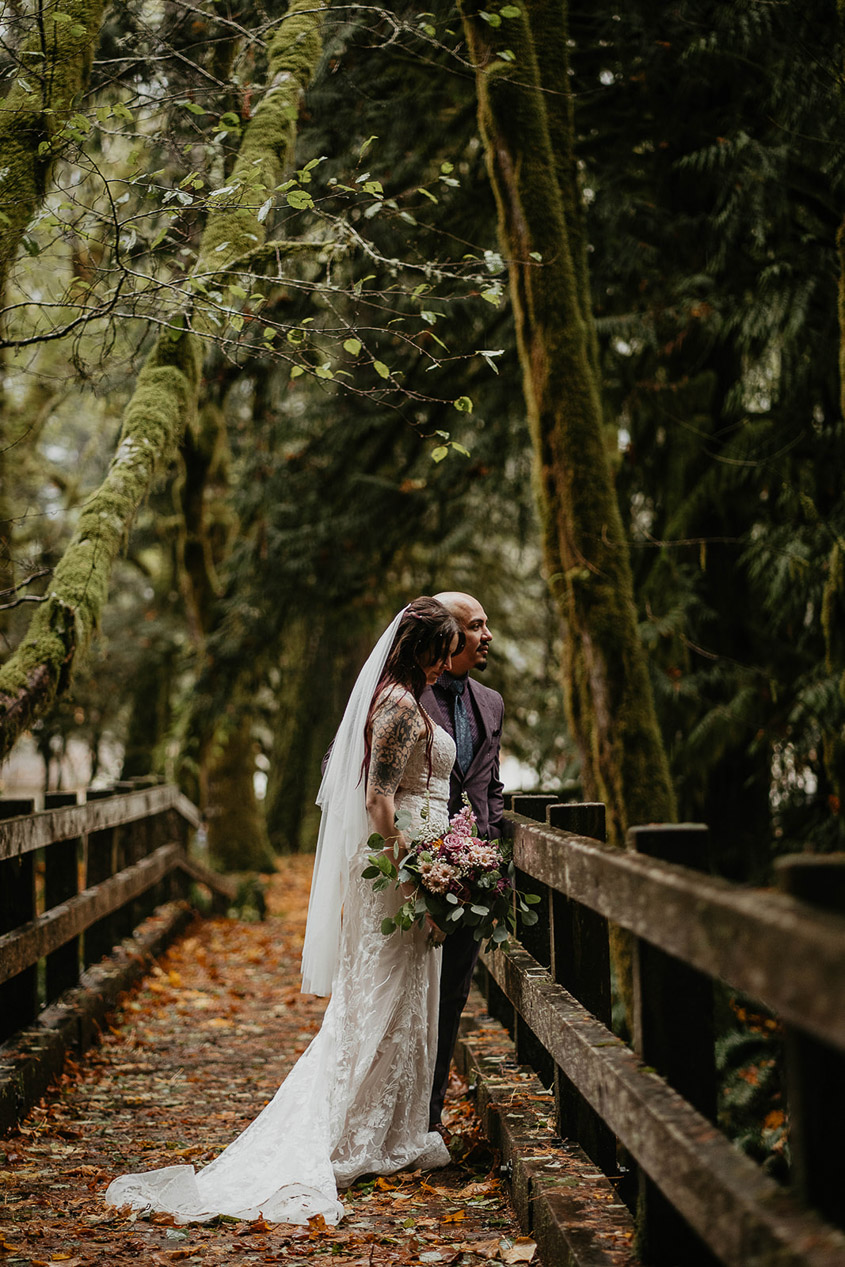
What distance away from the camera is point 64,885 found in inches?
257

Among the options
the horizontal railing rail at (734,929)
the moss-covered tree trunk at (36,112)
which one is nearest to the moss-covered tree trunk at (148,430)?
the moss-covered tree trunk at (36,112)

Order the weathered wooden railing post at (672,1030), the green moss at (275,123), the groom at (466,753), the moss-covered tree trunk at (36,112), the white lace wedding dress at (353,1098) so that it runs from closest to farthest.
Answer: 1. the weathered wooden railing post at (672,1030)
2. the white lace wedding dress at (353,1098)
3. the groom at (466,753)
4. the moss-covered tree trunk at (36,112)
5. the green moss at (275,123)

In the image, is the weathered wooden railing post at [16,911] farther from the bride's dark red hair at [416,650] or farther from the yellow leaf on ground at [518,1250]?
the yellow leaf on ground at [518,1250]

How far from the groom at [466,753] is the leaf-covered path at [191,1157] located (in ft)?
2.05

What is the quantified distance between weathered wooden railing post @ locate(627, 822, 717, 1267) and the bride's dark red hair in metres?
2.16

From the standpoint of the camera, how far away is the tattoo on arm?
4.73 m

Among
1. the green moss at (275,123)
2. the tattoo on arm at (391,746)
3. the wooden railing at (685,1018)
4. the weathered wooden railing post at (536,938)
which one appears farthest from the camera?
the green moss at (275,123)

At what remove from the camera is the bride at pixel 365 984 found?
441 cm

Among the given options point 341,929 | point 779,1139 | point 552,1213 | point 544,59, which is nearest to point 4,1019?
point 341,929

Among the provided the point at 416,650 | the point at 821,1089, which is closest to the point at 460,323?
the point at 416,650

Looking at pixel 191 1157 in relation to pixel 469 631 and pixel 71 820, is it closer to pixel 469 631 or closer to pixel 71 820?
pixel 71 820

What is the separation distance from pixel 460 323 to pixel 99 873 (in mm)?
6462

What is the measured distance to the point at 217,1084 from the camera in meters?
6.34

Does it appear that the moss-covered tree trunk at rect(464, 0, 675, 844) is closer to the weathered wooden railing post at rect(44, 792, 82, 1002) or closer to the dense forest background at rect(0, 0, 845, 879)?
the dense forest background at rect(0, 0, 845, 879)
